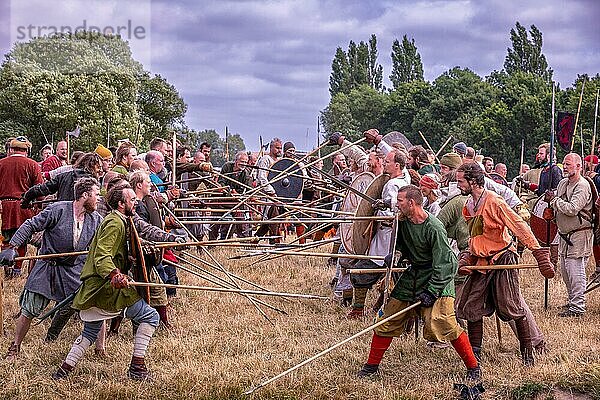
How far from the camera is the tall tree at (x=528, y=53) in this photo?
44.8m

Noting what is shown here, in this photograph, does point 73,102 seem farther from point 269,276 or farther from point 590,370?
point 590,370

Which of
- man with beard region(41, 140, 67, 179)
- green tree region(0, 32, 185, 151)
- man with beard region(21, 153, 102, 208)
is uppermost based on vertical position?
green tree region(0, 32, 185, 151)

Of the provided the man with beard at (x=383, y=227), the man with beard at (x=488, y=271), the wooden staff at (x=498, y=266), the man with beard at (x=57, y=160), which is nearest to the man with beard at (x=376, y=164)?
the man with beard at (x=383, y=227)

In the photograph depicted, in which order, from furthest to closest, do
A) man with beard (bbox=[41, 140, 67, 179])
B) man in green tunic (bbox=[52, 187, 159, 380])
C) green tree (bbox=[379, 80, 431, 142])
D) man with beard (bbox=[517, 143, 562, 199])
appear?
green tree (bbox=[379, 80, 431, 142]), man with beard (bbox=[41, 140, 67, 179]), man with beard (bbox=[517, 143, 562, 199]), man in green tunic (bbox=[52, 187, 159, 380])

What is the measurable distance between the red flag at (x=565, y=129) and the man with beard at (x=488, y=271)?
117 inches

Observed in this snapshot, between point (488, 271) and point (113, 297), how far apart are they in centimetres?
322

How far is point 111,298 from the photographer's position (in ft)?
19.5

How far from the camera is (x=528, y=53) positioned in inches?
1780

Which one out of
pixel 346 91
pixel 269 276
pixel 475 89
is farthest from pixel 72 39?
pixel 269 276

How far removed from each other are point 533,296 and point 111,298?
5.82m

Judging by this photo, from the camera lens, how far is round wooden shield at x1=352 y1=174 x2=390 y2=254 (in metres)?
7.46

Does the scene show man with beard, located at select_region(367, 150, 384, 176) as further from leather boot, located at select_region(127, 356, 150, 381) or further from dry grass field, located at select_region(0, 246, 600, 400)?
leather boot, located at select_region(127, 356, 150, 381)

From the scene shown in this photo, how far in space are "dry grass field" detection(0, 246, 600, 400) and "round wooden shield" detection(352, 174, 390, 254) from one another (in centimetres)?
88

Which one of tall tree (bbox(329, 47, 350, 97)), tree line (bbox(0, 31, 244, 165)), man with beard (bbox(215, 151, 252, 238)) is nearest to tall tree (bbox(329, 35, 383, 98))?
tall tree (bbox(329, 47, 350, 97))
